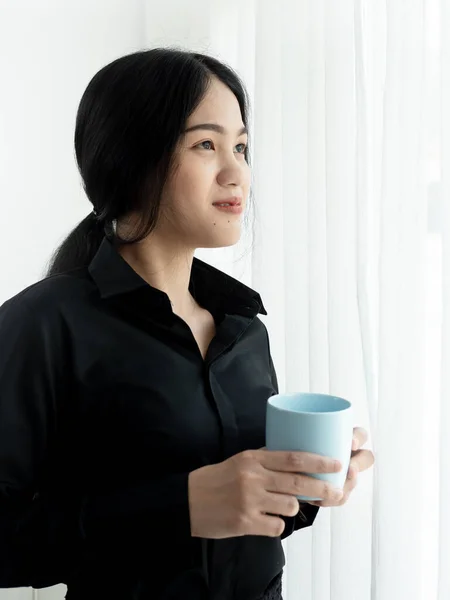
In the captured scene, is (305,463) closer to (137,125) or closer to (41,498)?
(41,498)

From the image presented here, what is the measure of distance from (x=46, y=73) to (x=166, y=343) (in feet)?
4.23

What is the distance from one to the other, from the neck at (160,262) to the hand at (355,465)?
0.33 meters

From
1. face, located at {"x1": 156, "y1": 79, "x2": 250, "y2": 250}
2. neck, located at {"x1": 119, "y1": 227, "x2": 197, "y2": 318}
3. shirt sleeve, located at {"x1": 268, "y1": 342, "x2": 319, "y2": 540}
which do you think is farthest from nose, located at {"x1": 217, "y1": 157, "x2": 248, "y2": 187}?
shirt sleeve, located at {"x1": 268, "y1": 342, "x2": 319, "y2": 540}

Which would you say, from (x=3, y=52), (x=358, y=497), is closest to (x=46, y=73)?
(x=3, y=52)

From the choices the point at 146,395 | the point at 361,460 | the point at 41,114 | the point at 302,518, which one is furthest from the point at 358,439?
the point at 41,114

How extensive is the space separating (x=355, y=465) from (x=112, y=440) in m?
0.31

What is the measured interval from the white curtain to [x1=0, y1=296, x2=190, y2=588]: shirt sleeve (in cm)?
51

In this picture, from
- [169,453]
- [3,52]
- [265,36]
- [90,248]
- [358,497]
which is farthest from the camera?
[3,52]

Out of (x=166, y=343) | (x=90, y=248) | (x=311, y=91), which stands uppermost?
(x=311, y=91)

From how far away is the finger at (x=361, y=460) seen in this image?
91cm

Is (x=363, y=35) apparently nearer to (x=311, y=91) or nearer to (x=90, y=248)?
(x=311, y=91)

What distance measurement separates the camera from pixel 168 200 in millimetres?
1020

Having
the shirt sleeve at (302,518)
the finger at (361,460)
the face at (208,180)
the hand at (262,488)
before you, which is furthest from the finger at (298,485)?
the face at (208,180)

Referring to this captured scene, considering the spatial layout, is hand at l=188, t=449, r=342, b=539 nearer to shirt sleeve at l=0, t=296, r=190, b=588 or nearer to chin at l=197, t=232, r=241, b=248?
shirt sleeve at l=0, t=296, r=190, b=588
